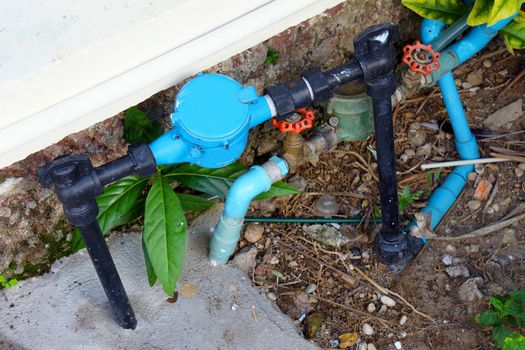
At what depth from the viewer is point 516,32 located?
185cm

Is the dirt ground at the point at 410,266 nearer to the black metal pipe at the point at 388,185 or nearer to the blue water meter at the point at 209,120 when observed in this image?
the black metal pipe at the point at 388,185

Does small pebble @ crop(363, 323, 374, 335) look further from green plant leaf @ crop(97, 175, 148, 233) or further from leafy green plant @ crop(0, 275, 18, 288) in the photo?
leafy green plant @ crop(0, 275, 18, 288)

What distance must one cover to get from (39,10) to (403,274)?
3.65 feet

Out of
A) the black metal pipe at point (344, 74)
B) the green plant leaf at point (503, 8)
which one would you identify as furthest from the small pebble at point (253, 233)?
the green plant leaf at point (503, 8)

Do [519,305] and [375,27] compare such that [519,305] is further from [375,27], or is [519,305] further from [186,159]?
[186,159]

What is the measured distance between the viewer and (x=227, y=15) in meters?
1.57

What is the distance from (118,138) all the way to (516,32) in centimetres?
107

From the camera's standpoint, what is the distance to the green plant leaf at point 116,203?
1656 millimetres

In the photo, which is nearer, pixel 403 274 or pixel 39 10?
pixel 39 10

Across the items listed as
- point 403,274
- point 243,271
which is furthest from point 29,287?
point 403,274

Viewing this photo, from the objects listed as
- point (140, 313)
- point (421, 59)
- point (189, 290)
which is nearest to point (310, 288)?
point (189, 290)

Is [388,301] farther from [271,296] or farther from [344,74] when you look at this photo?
[344,74]

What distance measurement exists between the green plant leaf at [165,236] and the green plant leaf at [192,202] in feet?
0.37

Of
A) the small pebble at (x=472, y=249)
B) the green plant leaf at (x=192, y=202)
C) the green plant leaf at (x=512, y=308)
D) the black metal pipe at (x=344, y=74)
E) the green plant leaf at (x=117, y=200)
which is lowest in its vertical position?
the small pebble at (x=472, y=249)
